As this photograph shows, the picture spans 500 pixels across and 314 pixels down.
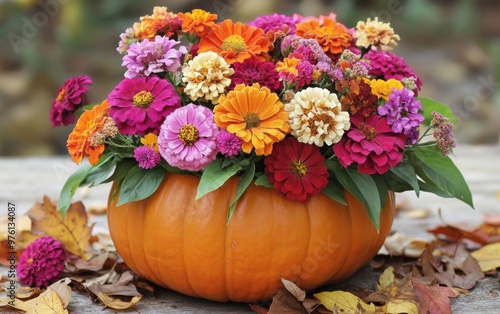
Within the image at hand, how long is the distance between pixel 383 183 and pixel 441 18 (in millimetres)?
3492

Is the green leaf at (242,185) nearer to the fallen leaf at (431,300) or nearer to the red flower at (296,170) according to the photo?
the red flower at (296,170)

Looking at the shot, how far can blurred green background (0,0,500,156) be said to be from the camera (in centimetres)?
405

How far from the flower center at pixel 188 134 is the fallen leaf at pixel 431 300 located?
1.63 feet

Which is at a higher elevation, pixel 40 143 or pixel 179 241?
pixel 40 143

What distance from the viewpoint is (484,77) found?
14.6 feet

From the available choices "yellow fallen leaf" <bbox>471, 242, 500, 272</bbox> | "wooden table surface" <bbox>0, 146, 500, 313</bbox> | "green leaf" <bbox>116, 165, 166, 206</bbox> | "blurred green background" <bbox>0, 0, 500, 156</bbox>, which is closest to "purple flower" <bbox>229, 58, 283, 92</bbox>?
"green leaf" <bbox>116, 165, 166, 206</bbox>

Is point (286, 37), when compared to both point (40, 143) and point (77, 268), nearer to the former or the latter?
point (77, 268)

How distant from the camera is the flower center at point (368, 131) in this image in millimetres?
1225

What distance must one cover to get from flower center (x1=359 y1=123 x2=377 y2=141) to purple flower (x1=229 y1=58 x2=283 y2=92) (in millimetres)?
172

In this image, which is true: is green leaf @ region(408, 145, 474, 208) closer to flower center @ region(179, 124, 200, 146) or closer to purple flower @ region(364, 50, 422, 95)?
purple flower @ region(364, 50, 422, 95)

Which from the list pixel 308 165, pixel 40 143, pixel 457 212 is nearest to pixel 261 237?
pixel 308 165

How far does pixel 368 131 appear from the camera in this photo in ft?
→ 4.03

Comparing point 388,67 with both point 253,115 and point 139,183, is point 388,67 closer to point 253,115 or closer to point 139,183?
point 253,115

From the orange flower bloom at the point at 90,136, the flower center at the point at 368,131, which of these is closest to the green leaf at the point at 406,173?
the flower center at the point at 368,131
